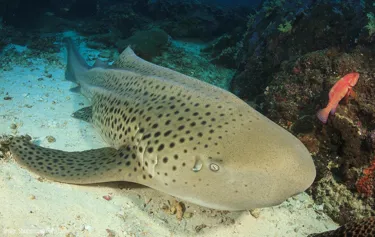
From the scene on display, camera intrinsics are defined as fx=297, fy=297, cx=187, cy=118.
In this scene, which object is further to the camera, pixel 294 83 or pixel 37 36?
pixel 37 36

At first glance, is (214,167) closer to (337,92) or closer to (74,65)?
(337,92)

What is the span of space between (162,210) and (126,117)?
1317mm

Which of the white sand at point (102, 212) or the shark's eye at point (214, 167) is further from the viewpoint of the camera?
the white sand at point (102, 212)

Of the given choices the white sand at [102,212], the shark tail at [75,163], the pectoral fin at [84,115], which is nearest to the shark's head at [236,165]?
the shark tail at [75,163]

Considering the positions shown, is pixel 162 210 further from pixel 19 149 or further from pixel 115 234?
pixel 19 149

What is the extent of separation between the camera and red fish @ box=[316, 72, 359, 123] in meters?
4.17

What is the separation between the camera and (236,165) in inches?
107

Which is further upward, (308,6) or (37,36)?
(308,6)

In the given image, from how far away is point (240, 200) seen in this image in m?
2.67

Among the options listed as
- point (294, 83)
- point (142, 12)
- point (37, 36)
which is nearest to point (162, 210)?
point (294, 83)

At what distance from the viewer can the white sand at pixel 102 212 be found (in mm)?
3055

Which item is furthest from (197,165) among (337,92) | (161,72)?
(337,92)

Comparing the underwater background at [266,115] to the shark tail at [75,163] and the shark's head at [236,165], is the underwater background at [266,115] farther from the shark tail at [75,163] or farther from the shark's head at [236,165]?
the shark's head at [236,165]

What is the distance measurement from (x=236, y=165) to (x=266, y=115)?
106 inches
